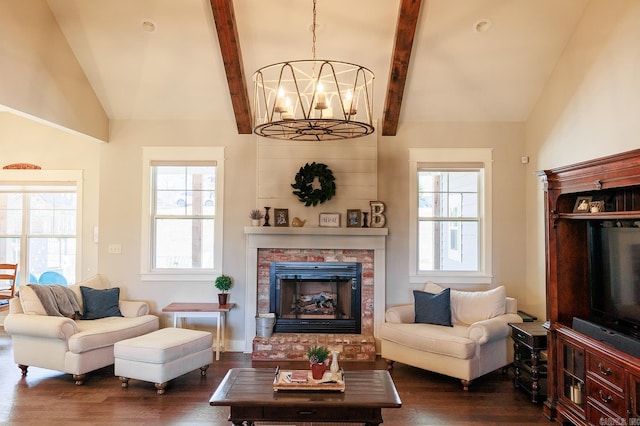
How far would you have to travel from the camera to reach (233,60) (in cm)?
446

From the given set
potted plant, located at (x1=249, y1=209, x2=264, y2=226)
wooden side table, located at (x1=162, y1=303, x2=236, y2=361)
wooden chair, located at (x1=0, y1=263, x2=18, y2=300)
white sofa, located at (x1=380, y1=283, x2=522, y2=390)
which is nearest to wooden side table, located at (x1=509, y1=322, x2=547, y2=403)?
white sofa, located at (x1=380, y1=283, x2=522, y2=390)

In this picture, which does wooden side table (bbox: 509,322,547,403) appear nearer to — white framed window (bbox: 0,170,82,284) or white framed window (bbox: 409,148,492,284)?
white framed window (bbox: 409,148,492,284)

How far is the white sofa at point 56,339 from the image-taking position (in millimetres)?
4223

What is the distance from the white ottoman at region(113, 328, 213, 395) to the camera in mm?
4016

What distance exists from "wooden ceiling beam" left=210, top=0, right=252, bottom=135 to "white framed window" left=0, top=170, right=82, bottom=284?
2.81 metres

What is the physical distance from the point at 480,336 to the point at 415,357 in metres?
0.69

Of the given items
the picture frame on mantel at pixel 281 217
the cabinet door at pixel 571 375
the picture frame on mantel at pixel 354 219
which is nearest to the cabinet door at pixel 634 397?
the cabinet door at pixel 571 375

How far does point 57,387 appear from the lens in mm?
4188

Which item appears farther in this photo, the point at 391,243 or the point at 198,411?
the point at 391,243

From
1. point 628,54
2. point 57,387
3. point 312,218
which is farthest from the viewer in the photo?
point 312,218

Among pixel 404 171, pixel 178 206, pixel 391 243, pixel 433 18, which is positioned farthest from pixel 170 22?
pixel 391 243

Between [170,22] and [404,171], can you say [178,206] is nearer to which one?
[170,22]

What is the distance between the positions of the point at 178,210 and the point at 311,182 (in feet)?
5.75

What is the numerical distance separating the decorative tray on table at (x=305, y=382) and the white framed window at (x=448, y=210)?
253 centimetres
